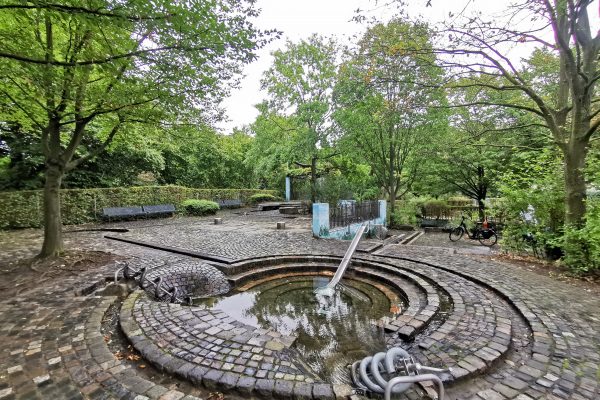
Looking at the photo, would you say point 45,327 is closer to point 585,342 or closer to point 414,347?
point 414,347

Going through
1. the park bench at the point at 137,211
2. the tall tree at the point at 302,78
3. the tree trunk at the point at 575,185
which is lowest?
the park bench at the point at 137,211

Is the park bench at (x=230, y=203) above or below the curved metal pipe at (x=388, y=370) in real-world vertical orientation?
above

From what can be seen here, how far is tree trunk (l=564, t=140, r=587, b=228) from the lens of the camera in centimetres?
588

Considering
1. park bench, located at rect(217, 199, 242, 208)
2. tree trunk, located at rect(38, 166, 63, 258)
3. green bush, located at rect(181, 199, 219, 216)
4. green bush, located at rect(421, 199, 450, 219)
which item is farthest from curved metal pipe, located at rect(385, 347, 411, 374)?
park bench, located at rect(217, 199, 242, 208)

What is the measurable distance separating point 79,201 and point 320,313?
557 inches

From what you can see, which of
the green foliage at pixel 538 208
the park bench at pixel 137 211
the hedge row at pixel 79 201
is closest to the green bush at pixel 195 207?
the hedge row at pixel 79 201

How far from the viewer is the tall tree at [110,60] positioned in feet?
11.6

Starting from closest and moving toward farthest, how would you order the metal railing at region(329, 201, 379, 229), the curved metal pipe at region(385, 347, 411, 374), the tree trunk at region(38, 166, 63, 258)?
the curved metal pipe at region(385, 347, 411, 374) < the tree trunk at region(38, 166, 63, 258) < the metal railing at region(329, 201, 379, 229)

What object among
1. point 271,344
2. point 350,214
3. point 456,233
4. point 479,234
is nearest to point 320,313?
point 271,344

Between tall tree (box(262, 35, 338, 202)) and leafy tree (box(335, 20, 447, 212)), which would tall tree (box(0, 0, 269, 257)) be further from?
tall tree (box(262, 35, 338, 202))

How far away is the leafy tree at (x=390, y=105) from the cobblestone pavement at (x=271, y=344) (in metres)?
6.08

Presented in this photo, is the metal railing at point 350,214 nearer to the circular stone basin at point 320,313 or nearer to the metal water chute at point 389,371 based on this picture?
the circular stone basin at point 320,313

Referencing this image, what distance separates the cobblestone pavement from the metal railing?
16.9ft

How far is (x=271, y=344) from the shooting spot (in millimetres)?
3055
